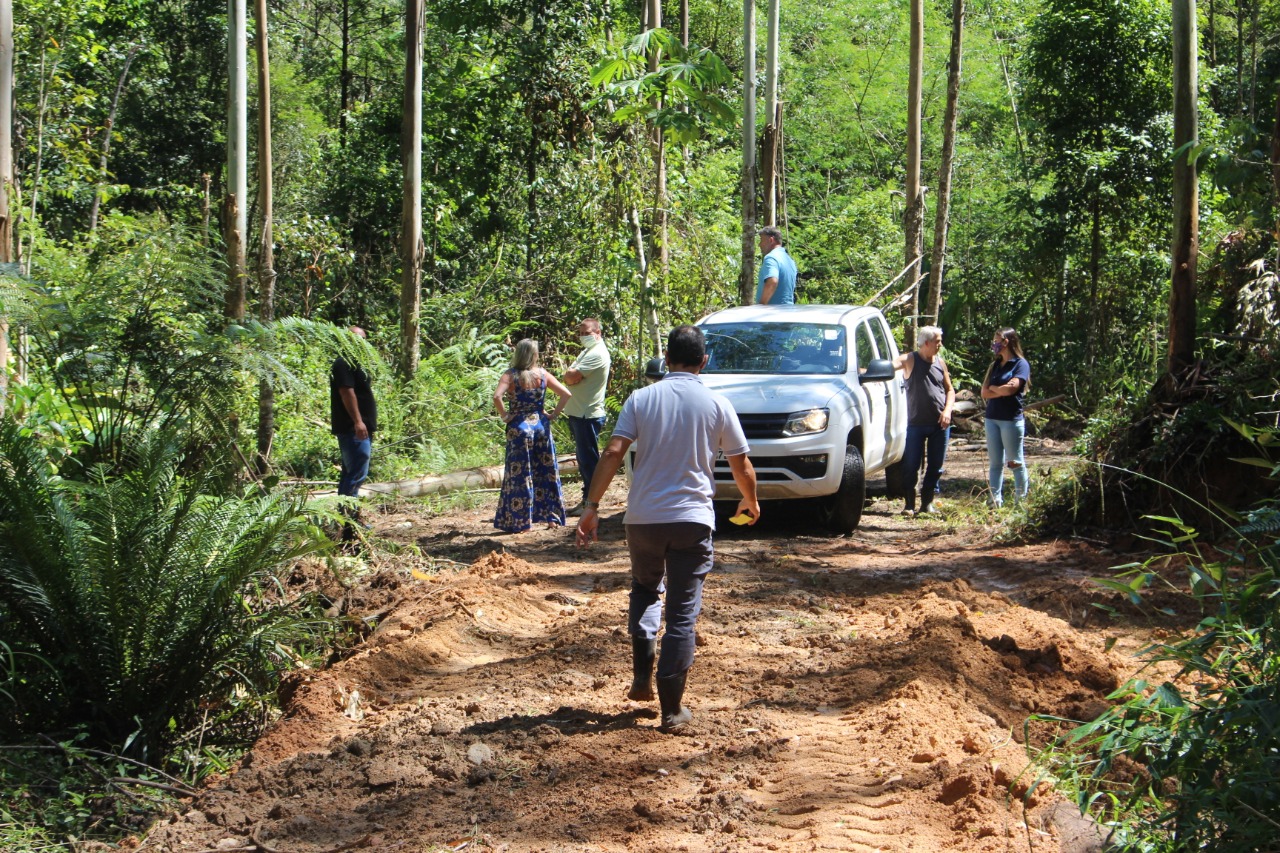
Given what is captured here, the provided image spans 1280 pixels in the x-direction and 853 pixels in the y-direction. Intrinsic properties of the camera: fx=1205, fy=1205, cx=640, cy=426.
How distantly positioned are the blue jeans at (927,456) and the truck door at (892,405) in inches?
8.7

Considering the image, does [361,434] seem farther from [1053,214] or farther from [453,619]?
[1053,214]

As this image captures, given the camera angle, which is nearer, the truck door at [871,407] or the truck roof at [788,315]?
the truck door at [871,407]

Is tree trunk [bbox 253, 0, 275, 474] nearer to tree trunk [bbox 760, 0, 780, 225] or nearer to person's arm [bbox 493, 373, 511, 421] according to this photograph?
person's arm [bbox 493, 373, 511, 421]

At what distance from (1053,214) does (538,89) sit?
32.1ft

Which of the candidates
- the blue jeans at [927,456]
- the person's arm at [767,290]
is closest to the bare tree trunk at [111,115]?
the person's arm at [767,290]

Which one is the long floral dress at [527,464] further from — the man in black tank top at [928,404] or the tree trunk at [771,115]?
the tree trunk at [771,115]

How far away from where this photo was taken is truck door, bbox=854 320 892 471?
39.1 ft

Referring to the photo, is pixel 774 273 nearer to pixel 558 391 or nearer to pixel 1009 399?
pixel 1009 399

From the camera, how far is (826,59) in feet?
128

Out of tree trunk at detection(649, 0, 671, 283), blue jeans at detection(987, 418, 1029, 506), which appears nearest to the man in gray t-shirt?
blue jeans at detection(987, 418, 1029, 506)

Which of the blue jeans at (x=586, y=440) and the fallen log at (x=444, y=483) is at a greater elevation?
the blue jeans at (x=586, y=440)

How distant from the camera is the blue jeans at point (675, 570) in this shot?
5902mm

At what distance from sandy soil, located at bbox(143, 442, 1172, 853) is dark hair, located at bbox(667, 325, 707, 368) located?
1826 millimetres

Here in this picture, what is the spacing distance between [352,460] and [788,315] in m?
4.68
